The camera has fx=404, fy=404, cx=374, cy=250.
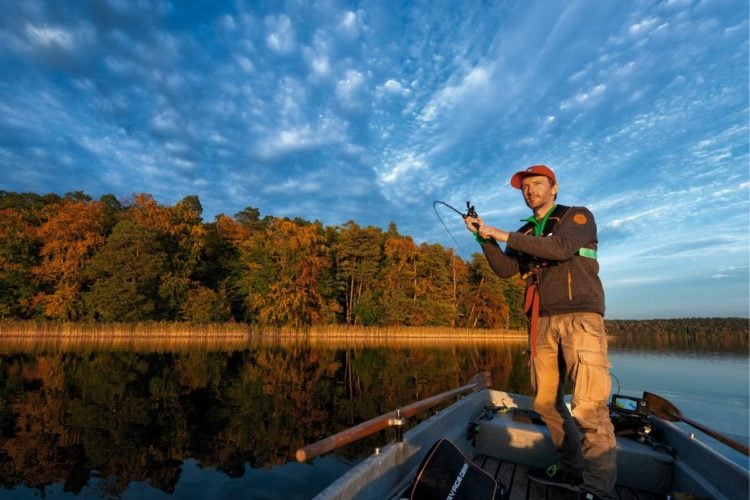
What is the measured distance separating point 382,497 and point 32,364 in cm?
1588

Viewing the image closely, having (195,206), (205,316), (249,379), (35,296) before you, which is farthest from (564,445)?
(195,206)

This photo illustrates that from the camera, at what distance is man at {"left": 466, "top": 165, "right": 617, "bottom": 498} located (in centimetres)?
264

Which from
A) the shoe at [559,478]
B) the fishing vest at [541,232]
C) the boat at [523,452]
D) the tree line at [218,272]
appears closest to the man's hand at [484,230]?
the fishing vest at [541,232]

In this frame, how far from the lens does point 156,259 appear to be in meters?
33.0

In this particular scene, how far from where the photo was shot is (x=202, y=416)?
746cm

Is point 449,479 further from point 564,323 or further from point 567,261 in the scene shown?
point 567,261

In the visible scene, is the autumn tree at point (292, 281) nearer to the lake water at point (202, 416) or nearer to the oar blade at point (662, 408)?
the lake water at point (202, 416)

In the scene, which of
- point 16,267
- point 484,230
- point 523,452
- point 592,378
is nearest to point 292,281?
point 16,267

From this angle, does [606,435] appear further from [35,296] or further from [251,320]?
[35,296]

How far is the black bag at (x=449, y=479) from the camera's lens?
2195 millimetres

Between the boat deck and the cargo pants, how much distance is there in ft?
0.72

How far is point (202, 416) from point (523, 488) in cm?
625

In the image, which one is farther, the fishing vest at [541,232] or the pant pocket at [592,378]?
the fishing vest at [541,232]

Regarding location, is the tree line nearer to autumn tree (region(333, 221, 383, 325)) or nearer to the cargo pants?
autumn tree (region(333, 221, 383, 325))
